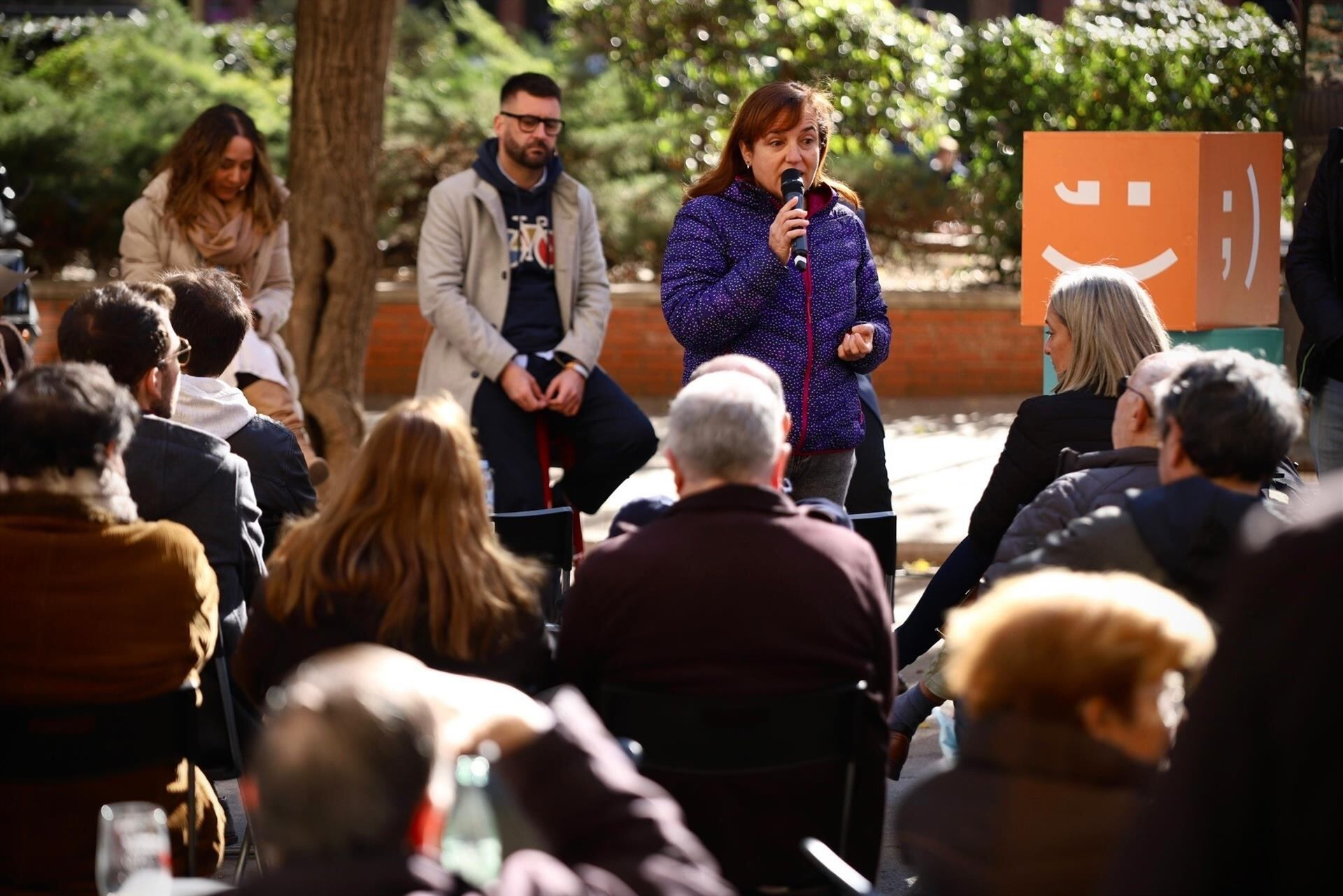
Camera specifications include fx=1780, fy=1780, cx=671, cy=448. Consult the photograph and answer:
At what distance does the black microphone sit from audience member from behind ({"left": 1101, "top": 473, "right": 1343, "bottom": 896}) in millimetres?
3154

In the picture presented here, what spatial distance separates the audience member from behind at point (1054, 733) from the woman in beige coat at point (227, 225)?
4238mm

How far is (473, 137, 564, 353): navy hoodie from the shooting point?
6199mm

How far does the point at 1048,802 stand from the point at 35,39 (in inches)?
627

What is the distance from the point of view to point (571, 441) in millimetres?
6164

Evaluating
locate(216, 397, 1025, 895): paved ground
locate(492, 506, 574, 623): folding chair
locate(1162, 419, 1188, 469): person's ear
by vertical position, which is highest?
locate(1162, 419, 1188, 469): person's ear

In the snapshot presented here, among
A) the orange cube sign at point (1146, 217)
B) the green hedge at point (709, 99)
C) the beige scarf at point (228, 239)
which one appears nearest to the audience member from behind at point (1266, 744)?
the orange cube sign at point (1146, 217)

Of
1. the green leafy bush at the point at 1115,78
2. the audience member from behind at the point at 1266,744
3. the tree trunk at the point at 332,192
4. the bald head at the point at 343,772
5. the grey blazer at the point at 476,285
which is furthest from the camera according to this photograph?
the green leafy bush at the point at 1115,78

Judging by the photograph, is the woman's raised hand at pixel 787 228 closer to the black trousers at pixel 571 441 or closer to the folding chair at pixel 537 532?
the folding chair at pixel 537 532

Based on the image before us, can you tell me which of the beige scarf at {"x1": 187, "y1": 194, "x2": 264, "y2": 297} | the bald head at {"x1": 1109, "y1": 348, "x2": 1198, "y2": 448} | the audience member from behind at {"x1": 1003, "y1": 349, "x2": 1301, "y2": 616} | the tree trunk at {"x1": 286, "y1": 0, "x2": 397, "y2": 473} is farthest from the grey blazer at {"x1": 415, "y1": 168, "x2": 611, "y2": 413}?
the audience member from behind at {"x1": 1003, "y1": 349, "x2": 1301, "y2": 616}

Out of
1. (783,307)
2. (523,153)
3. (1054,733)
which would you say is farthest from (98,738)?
(523,153)

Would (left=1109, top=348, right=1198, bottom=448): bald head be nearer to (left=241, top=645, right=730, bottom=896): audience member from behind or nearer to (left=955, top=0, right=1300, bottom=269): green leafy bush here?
(left=241, top=645, right=730, bottom=896): audience member from behind

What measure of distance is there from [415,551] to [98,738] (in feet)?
2.13

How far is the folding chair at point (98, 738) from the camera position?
3.08 metres

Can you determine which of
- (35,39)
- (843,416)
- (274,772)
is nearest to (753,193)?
(843,416)
